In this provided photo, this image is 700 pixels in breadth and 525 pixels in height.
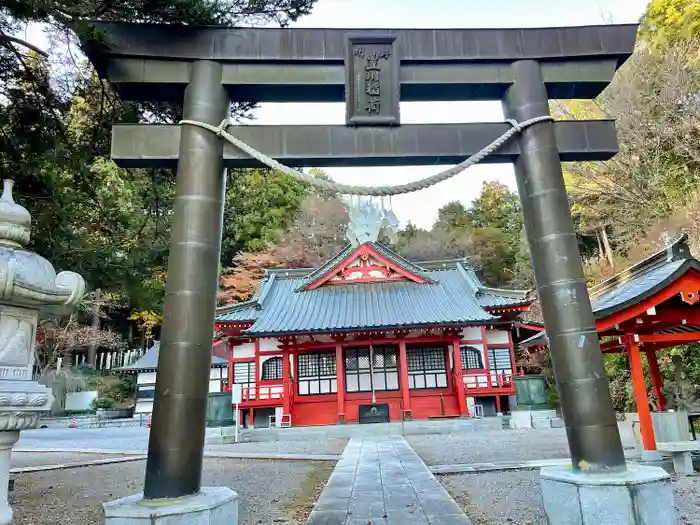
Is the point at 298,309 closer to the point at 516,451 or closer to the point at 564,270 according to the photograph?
the point at 516,451

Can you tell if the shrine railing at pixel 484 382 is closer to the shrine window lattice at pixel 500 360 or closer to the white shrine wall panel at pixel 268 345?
the shrine window lattice at pixel 500 360

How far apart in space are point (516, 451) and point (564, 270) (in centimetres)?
755

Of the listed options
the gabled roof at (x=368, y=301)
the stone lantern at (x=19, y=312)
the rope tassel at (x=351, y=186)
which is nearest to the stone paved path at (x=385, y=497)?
→ the stone lantern at (x=19, y=312)

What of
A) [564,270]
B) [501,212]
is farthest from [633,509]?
[501,212]

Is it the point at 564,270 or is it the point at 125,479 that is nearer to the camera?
the point at 564,270

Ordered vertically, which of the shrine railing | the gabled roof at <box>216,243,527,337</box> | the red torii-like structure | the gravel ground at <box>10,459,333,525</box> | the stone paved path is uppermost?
the gabled roof at <box>216,243,527,337</box>

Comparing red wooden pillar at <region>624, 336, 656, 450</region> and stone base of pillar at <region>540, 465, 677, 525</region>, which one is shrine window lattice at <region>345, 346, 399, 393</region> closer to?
red wooden pillar at <region>624, 336, 656, 450</region>

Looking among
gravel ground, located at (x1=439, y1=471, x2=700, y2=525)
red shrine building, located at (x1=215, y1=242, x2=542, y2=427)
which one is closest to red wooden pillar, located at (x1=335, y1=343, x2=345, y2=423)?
red shrine building, located at (x1=215, y1=242, x2=542, y2=427)

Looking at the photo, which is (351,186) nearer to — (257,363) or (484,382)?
(484,382)

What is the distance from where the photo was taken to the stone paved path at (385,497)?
468 centimetres

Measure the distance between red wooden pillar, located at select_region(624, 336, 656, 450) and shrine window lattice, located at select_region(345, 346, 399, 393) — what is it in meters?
11.8

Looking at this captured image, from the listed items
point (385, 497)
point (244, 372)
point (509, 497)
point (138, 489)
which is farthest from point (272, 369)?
point (509, 497)

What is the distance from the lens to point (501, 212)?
44.1 meters

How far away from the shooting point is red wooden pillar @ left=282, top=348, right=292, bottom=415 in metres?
18.1
